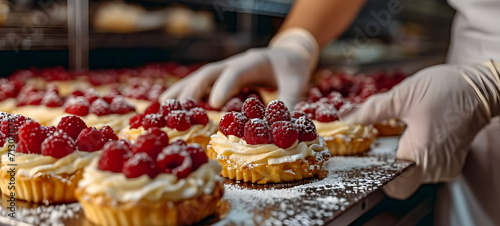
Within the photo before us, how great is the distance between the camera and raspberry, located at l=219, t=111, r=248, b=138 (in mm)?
1624

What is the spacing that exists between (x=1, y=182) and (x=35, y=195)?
13cm

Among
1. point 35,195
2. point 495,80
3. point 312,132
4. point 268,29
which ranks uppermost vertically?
point 268,29

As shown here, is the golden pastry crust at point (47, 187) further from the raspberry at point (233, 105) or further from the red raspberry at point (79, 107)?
the raspberry at point (233, 105)

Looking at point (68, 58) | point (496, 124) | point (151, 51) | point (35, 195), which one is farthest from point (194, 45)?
point (35, 195)

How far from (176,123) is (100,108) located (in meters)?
0.44

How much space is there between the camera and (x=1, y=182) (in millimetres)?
1417

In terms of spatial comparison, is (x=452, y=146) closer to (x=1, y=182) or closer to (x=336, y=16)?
(x=336, y=16)

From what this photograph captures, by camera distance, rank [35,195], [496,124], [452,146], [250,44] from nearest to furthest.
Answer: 1. [35,195]
2. [452,146]
3. [496,124]
4. [250,44]

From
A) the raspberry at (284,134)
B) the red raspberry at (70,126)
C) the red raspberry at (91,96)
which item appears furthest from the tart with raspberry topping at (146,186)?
the red raspberry at (91,96)

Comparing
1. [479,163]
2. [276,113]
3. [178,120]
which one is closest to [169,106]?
[178,120]

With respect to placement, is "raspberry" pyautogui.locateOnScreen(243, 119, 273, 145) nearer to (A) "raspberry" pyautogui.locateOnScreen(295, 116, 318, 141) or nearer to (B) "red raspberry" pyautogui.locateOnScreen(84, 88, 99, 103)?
(A) "raspberry" pyautogui.locateOnScreen(295, 116, 318, 141)

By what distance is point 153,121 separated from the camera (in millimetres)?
1798

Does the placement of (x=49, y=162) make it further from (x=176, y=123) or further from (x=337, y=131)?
(x=337, y=131)

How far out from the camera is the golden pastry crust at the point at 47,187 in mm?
1348
